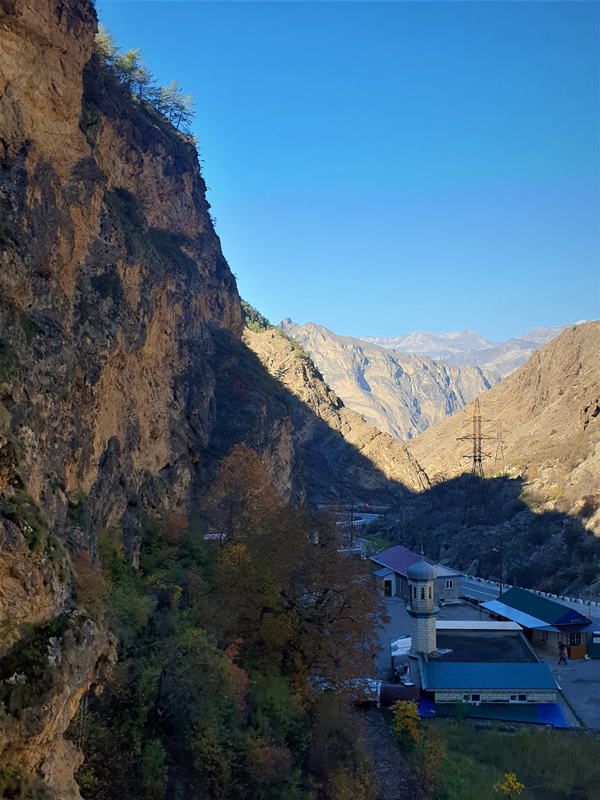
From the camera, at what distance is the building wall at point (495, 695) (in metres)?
28.2

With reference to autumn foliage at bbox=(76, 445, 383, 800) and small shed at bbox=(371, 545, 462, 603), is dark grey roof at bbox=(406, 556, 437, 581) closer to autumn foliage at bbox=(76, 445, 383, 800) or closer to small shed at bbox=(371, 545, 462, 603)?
autumn foliage at bbox=(76, 445, 383, 800)

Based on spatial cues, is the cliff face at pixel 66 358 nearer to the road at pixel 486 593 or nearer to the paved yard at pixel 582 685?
the paved yard at pixel 582 685

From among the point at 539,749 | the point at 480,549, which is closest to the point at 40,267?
the point at 539,749

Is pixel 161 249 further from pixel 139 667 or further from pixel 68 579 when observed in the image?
pixel 68 579

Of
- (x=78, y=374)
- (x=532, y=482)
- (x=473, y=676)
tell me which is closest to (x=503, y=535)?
(x=532, y=482)

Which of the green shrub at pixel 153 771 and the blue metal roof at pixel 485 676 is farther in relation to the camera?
the blue metal roof at pixel 485 676

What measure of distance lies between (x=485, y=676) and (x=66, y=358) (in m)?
22.7

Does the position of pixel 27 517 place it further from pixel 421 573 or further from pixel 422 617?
pixel 422 617

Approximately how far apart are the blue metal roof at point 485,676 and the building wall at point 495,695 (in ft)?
0.55

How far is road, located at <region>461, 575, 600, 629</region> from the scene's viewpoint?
1779 inches

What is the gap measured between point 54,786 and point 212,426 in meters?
39.8

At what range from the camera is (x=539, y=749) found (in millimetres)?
25156

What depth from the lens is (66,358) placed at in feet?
63.3

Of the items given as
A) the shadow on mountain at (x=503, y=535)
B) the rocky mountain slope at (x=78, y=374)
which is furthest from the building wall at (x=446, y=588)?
the rocky mountain slope at (x=78, y=374)
